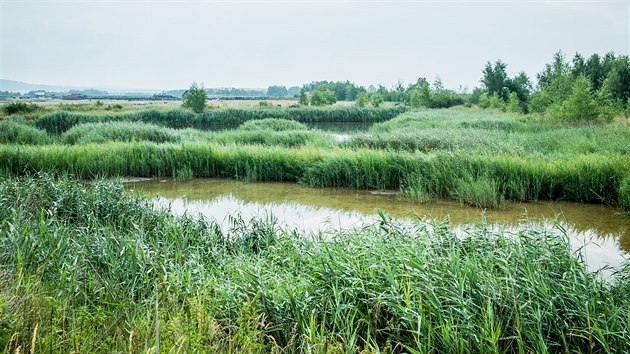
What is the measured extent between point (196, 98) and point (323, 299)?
3965 cm

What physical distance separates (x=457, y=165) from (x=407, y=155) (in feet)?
4.79

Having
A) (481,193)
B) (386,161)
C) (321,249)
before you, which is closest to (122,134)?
(386,161)

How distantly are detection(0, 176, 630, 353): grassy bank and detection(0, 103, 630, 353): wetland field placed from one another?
0.08 feet

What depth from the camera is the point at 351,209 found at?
34.7ft

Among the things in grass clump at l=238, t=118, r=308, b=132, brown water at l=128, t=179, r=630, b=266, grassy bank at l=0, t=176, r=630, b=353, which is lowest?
brown water at l=128, t=179, r=630, b=266

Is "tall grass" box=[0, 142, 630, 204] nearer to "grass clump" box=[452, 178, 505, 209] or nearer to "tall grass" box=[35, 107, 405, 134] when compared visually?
"grass clump" box=[452, 178, 505, 209]

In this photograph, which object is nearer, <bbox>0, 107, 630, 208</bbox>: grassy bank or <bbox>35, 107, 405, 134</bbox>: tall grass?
<bbox>0, 107, 630, 208</bbox>: grassy bank

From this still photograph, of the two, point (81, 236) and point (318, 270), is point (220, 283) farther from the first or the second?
point (81, 236)

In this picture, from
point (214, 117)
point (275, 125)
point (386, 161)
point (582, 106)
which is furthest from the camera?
point (214, 117)

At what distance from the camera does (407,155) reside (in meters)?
12.7

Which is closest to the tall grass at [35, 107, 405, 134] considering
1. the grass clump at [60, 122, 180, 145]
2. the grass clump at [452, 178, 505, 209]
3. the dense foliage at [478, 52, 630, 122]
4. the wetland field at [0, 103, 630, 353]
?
the grass clump at [60, 122, 180, 145]

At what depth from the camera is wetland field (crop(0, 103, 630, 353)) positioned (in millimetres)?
3479

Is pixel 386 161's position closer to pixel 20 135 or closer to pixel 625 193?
pixel 625 193

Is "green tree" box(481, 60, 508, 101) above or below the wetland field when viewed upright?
above
